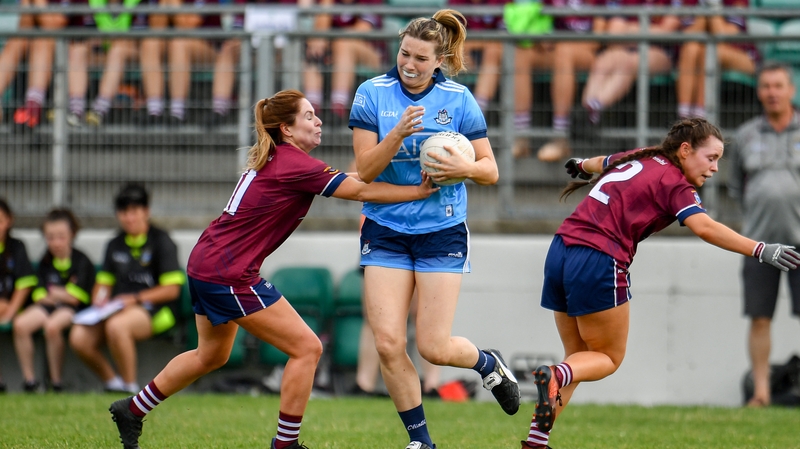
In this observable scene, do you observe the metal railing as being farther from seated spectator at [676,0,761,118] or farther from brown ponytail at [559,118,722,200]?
brown ponytail at [559,118,722,200]

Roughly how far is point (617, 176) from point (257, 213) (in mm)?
1922

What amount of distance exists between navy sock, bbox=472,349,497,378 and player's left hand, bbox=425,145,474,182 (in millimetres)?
1019

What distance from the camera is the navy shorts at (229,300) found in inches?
218

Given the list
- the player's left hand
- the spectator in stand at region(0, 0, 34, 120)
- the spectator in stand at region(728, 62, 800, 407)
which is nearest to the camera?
the player's left hand

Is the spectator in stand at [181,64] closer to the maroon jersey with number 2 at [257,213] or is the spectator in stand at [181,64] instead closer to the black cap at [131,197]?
the black cap at [131,197]

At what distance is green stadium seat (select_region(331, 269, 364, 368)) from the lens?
9.69m

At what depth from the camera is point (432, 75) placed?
5707mm

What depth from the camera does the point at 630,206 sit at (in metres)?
5.66

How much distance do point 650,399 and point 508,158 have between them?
Result: 8.17 ft

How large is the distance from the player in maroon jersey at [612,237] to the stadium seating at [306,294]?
4150 millimetres

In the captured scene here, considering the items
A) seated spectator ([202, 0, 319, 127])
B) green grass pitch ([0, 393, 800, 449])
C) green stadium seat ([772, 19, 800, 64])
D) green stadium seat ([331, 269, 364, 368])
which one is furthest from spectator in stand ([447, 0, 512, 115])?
green grass pitch ([0, 393, 800, 449])

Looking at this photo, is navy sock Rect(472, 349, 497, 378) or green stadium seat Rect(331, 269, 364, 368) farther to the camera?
green stadium seat Rect(331, 269, 364, 368)

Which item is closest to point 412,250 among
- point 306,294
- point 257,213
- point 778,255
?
point 257,213

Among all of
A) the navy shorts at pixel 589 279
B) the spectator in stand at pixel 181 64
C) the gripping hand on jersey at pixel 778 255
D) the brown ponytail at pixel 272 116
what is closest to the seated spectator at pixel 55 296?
the spectator in stand at pixel 181 64
